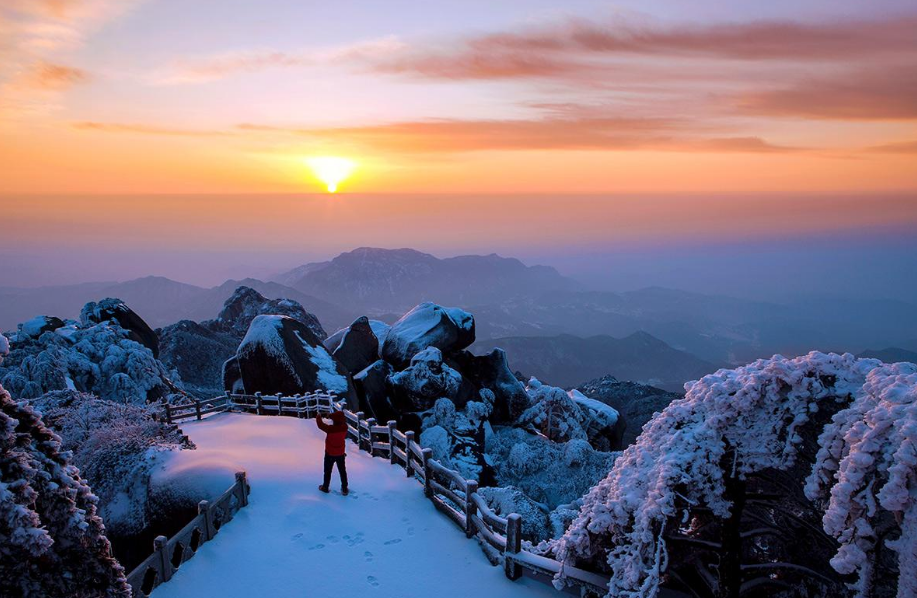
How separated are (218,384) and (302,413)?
3609 cm

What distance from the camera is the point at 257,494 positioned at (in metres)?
11.2

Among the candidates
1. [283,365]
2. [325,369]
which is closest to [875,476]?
[283,365]

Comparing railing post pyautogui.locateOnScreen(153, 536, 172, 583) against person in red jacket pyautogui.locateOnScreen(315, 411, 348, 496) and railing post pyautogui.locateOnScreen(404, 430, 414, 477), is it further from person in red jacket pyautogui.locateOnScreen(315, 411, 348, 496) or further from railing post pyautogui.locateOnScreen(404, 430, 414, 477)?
railing post pyautogui.locateOnScreen(404, 430, 414, 477)

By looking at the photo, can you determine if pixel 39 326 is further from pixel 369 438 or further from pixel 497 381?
pixel 497 381

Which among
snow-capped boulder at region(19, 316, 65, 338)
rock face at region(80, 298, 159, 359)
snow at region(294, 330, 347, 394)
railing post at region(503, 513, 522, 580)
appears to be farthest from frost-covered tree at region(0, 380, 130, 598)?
rock face at region(80, 298, 159, 359)

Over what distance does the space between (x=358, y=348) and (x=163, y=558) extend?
67.5 ft

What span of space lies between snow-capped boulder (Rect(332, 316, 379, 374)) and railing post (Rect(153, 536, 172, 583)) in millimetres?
19254

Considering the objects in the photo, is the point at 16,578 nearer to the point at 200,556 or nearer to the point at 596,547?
the point at 200,556

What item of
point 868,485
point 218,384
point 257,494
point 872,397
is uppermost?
point 872,397

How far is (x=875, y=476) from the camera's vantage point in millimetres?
4164

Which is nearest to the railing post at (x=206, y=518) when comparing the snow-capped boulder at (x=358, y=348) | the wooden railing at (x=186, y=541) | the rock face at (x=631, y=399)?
the wooden railing at (x=186, y=541)

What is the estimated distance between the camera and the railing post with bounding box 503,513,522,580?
26.6ft

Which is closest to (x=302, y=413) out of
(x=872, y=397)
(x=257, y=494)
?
(x=257, y=494)

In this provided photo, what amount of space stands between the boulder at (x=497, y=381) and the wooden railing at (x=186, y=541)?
1758cm
